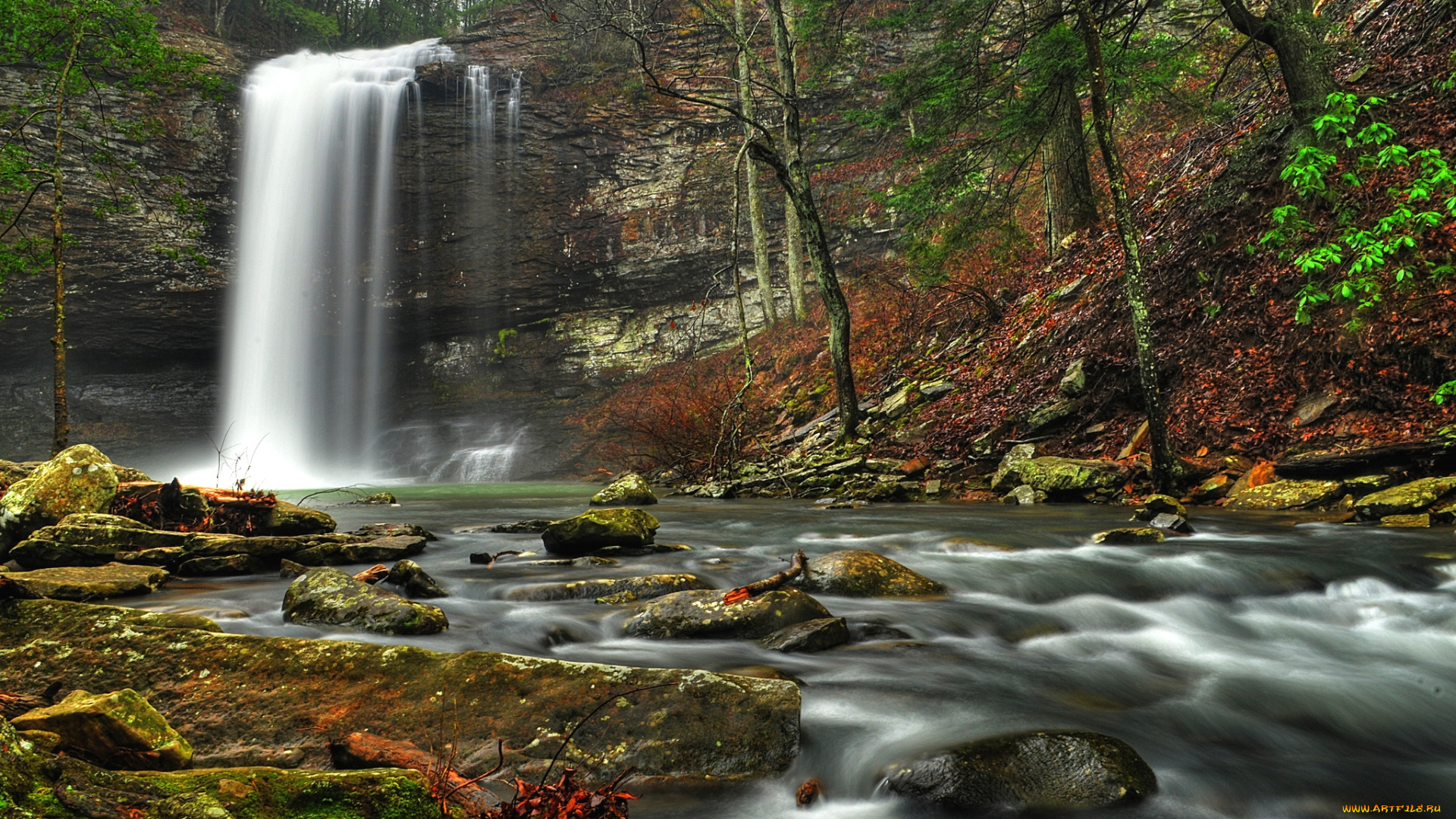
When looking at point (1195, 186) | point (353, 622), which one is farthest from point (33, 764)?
point (1195, 186)

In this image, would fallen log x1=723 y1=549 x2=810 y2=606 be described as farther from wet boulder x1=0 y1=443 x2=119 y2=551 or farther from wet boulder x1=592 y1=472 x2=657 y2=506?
wet boulder x1=592 y1=472 x2=657 y2=506

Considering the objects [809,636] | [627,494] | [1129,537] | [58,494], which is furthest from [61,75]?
[1129,537]

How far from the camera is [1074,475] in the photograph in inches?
344

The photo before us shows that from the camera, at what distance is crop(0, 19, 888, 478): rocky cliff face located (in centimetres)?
2602

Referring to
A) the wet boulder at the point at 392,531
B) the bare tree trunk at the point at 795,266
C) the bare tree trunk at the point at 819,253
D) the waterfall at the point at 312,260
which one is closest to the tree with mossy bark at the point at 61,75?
the wet boulder at the point at 392,531

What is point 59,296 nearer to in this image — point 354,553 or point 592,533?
point 354,553

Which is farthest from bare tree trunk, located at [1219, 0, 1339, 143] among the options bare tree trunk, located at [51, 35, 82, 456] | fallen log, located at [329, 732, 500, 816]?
bare tree trunk, located at [51, 35, 82, 456]

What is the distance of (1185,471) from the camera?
7922mm

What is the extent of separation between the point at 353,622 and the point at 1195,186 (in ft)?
37.4

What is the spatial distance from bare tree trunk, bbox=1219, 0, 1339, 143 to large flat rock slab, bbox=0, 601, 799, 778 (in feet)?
29.0

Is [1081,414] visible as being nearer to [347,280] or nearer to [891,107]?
[891,107]

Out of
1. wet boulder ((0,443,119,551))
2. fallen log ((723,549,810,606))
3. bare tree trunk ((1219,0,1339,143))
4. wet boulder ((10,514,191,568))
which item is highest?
bare tree trunk ((1219,0,1339,143))

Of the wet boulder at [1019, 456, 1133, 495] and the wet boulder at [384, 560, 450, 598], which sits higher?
the wet boulder at [1019, 456, 1133, 495]

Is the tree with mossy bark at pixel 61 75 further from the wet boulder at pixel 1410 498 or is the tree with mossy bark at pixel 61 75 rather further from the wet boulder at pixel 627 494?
the wet boulder at pixel 1410 498
